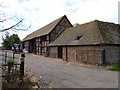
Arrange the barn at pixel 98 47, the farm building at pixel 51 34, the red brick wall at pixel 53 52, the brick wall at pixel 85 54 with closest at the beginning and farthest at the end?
1. the barn at pixel 98 47
2. the brick wall at pixel 85 54
3. the red brick wall at pixel 53 52
4. the farm building at pixel 51 34

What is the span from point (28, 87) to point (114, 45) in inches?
525

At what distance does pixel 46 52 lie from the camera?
27484mm

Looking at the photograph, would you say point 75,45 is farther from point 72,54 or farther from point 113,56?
point 113,56

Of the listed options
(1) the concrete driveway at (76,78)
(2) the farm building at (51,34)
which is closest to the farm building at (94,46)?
(2) the farm building at (51,34)

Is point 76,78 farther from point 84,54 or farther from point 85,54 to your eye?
point 84,54

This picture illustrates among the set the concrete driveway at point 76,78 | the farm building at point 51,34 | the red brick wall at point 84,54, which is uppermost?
the farm building at point 51,34

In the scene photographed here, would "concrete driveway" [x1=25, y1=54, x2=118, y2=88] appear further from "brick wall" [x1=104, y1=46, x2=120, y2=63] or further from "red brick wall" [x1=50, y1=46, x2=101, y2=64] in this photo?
"brick wall" [x1=104, y1=46, x2=120, y2=63]

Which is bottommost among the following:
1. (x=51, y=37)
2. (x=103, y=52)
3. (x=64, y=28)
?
(x=103, y=52)

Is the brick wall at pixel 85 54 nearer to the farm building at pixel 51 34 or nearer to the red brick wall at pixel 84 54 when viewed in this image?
the red brick wall at pixel 84 54

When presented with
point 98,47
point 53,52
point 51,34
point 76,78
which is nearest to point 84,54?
point 98,47

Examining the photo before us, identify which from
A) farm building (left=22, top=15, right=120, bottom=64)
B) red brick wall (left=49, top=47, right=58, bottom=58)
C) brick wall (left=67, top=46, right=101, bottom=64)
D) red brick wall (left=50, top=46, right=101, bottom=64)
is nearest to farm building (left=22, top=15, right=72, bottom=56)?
red brick wall (left=49, top=47, right=58, bottom=58)

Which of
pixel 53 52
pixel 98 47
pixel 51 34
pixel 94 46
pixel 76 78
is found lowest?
pixel 76 78

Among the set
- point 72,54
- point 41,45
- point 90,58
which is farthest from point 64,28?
point 90,58

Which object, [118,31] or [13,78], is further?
[118,31]
